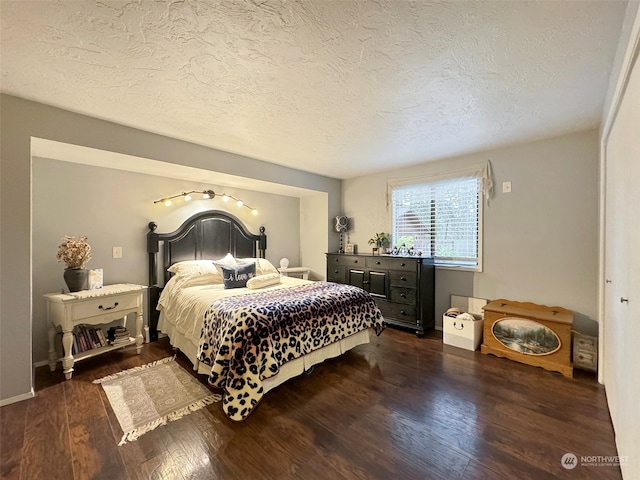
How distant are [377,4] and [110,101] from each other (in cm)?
208

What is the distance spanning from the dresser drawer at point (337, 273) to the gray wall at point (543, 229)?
4.88ft

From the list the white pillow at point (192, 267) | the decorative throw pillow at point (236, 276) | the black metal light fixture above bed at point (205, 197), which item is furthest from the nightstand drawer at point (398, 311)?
the black metal light fixture above bed at point (205, 197)

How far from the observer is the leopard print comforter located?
193 centimetres

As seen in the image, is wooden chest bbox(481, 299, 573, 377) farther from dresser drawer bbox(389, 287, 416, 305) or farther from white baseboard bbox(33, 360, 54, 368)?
white baseboard bbox(33, 360, 54, 368)

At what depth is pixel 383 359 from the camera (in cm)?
285

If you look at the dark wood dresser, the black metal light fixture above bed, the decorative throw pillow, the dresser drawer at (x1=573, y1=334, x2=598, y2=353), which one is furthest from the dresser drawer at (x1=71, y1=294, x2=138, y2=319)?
the dresser drawer at (x1=573, y1=334, x2=598, y2=353)

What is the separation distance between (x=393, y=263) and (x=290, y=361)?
2044mm

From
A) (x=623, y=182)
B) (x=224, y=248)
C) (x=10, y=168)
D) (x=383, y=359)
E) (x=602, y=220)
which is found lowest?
(x=383, y=359)

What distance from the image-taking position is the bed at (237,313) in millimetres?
1979

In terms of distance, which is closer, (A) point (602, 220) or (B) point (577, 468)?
→ (B) point (577, 468)

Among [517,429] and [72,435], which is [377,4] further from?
[72,435]

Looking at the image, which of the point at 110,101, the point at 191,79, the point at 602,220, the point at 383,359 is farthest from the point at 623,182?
the point at 110,101

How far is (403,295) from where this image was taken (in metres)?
3.65

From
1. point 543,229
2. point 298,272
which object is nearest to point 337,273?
point 298,272
